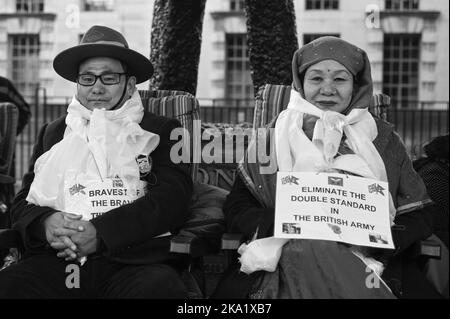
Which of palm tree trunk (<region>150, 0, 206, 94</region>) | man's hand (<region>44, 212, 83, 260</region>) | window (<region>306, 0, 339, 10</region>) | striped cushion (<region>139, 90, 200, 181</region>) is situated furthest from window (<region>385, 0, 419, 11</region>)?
man's hand (<region>44, 212, 83, 260</region>)

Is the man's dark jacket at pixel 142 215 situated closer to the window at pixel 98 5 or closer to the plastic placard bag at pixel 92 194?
the plastic placard bag at pixel 92 194

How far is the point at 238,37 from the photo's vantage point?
18938 mm

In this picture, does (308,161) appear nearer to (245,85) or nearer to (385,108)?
(385,108)

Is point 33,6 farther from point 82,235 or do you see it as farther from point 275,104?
point 82,235

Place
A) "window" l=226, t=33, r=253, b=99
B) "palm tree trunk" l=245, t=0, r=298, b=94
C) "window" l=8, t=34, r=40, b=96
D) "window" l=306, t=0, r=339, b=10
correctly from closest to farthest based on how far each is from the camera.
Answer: "palm tree trunk" l=245, t=0, r=298, b=94, "window" l=306, t=0, r=339, b=10, "window" l=226, t=33, r=253, b=99, "window" l=8, t=34, r=40, b=96

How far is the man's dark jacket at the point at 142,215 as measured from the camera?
9.78 feet

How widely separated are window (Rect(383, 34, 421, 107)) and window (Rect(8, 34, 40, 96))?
389 inches

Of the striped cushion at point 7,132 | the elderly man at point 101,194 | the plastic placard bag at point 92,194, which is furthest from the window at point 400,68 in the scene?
the plastic placard bag at point 92,194

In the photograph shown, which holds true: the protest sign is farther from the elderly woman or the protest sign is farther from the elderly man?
the elderly man

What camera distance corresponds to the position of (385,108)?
12.5 feet

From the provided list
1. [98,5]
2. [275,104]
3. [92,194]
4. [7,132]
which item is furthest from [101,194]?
[98,5]

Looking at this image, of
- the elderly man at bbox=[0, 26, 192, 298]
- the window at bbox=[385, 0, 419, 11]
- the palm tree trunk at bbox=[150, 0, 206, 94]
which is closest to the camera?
the elderly man at bbox=[0, 26, 192, 298]

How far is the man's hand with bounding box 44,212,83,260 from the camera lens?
2.94 meters

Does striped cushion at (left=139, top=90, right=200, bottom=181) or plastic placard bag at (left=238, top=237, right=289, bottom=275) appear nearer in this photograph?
plastic placard bag at (left=238, top=237, right=289, bottom=275)
